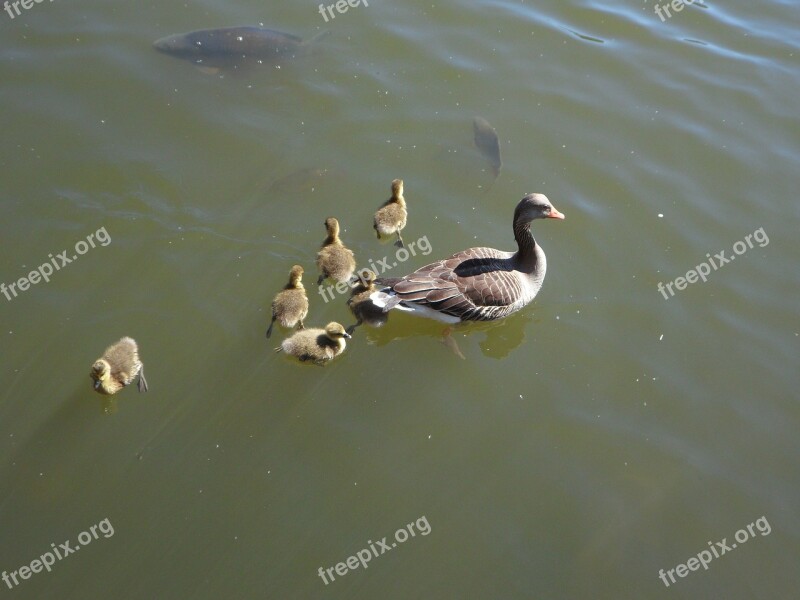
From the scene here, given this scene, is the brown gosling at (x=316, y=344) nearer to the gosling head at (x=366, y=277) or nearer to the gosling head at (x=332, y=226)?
the gosling head at (x=366, y=277)

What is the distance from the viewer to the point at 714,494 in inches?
239

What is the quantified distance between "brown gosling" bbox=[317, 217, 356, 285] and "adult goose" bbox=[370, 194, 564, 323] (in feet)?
1.22

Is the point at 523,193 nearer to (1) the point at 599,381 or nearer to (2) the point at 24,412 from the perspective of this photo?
(1) the point at 599,381

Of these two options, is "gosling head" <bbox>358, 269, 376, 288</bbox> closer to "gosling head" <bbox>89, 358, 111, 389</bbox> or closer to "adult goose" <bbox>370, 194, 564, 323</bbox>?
"adult goose" <bbox>370, 194, 564, 323</bbox>

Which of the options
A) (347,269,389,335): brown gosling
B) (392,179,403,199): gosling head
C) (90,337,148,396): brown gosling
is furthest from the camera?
(392,179,403,199): gosling head

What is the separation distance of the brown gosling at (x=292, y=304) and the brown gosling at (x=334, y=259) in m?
0.27

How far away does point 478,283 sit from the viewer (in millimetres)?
6820

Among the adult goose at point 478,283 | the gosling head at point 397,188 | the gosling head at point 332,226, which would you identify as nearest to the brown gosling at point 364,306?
the adult goose at point 478,283

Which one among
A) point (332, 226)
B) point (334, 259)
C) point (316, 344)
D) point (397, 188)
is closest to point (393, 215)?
point (397, 188)

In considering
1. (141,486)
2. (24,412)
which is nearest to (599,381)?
(141,486)

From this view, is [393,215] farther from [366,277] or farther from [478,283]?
[478,283]

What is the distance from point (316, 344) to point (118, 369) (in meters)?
1.75

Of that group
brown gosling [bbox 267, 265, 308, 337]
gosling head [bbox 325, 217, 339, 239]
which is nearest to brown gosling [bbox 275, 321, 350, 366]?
brown gosling [bbox 267, 265, 308, 337]

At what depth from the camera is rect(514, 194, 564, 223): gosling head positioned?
685cm
